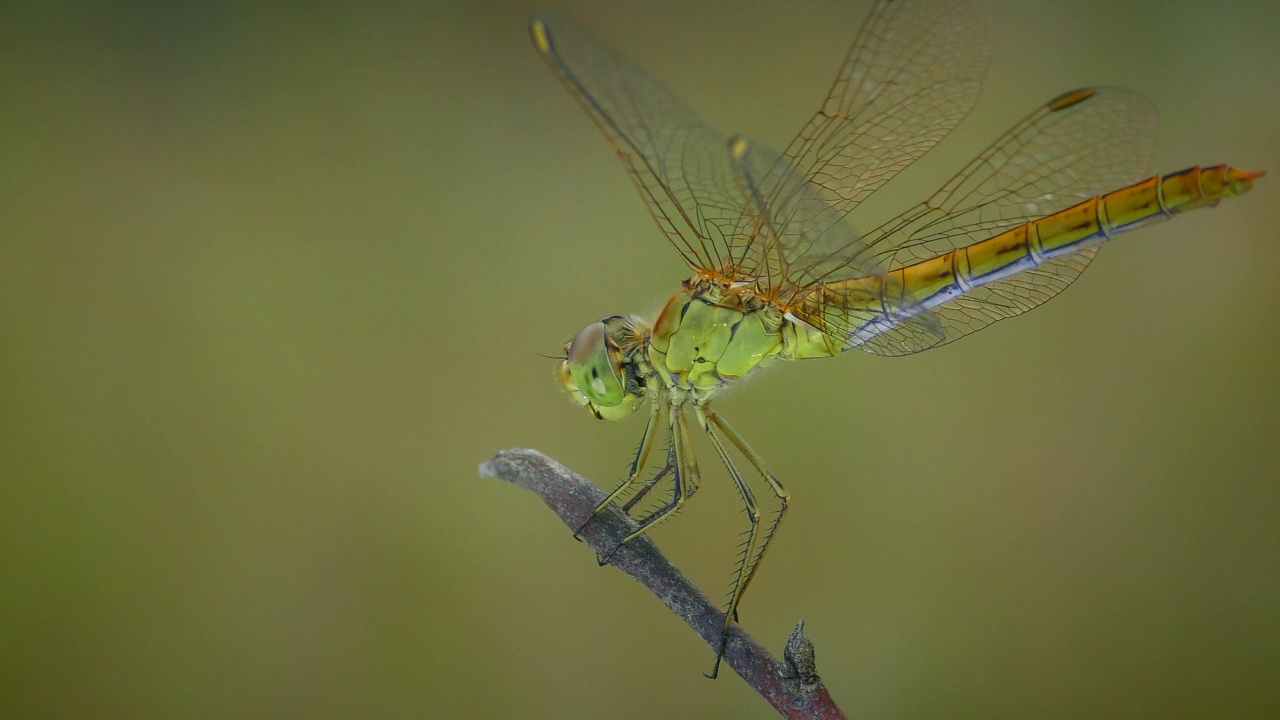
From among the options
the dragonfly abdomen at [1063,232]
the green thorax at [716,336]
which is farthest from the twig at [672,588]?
the dragonfly abdomen at [1063,232]

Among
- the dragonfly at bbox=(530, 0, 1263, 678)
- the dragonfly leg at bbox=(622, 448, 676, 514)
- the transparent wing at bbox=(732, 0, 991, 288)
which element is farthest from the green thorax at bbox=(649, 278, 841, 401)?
the transparent wing at bbox=(732, 0, 991, 288)

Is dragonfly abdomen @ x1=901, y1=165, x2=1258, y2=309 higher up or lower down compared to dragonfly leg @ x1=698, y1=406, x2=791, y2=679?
higher up

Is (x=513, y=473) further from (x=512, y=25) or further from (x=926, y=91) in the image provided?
(x=512, y=25)

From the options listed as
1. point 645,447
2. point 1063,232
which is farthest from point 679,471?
point 1063,232

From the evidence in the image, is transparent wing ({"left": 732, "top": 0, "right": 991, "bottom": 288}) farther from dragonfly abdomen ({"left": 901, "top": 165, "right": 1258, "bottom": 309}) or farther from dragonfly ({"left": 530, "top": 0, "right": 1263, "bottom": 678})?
dragonfly abdomen ({"left": 901, "top": 165, "right": 1258, "bottom": 309})

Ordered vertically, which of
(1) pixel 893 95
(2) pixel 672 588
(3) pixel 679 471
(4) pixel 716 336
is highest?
(1) pixel 893 95

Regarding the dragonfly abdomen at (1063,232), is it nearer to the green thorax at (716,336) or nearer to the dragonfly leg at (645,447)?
the green thorax at (716,336)

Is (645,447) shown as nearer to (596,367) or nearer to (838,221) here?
(596,367)
